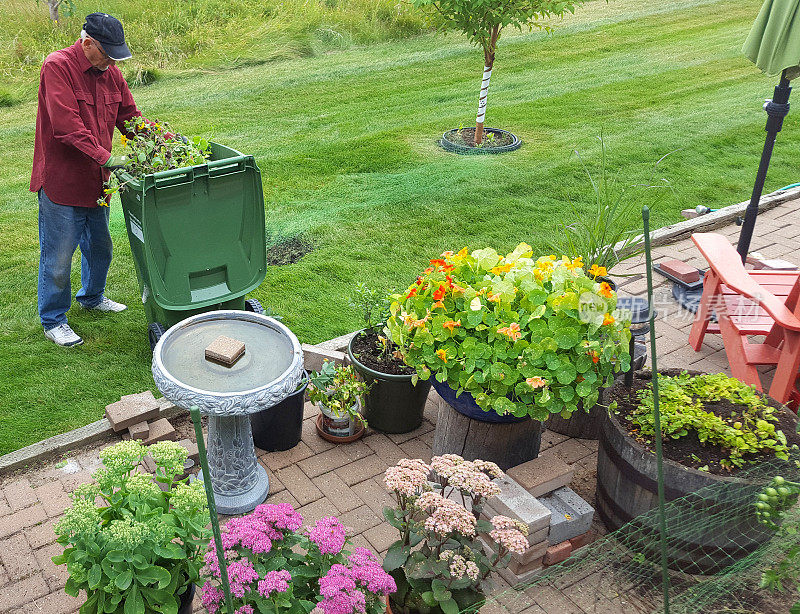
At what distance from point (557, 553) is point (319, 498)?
1.22 m

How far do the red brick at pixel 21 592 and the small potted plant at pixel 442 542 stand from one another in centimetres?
154

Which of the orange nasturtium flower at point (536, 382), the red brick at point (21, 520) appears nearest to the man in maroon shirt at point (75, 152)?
the red brick at point (21, 520)

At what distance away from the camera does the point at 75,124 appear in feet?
14.1

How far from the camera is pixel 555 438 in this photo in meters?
4.30

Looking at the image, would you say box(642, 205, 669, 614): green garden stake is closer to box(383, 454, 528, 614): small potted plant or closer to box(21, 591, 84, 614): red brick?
box(383, 454, 528, 614): small potted plant

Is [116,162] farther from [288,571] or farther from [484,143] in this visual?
[484,143]

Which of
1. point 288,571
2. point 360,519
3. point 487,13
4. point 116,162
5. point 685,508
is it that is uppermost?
point 487,13

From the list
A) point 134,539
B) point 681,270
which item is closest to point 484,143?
point 681,270

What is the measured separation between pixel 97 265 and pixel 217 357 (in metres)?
2.18

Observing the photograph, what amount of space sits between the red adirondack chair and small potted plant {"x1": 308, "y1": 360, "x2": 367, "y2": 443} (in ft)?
7.53

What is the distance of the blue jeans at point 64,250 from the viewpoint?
4648 mm

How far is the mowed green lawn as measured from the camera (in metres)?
5.12

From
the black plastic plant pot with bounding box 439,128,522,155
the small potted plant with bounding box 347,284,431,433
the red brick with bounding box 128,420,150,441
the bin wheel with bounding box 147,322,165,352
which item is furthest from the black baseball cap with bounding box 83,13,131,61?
the black plastic plant pot with bounding box 439,128,522,155

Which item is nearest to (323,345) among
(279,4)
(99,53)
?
(99,53)
